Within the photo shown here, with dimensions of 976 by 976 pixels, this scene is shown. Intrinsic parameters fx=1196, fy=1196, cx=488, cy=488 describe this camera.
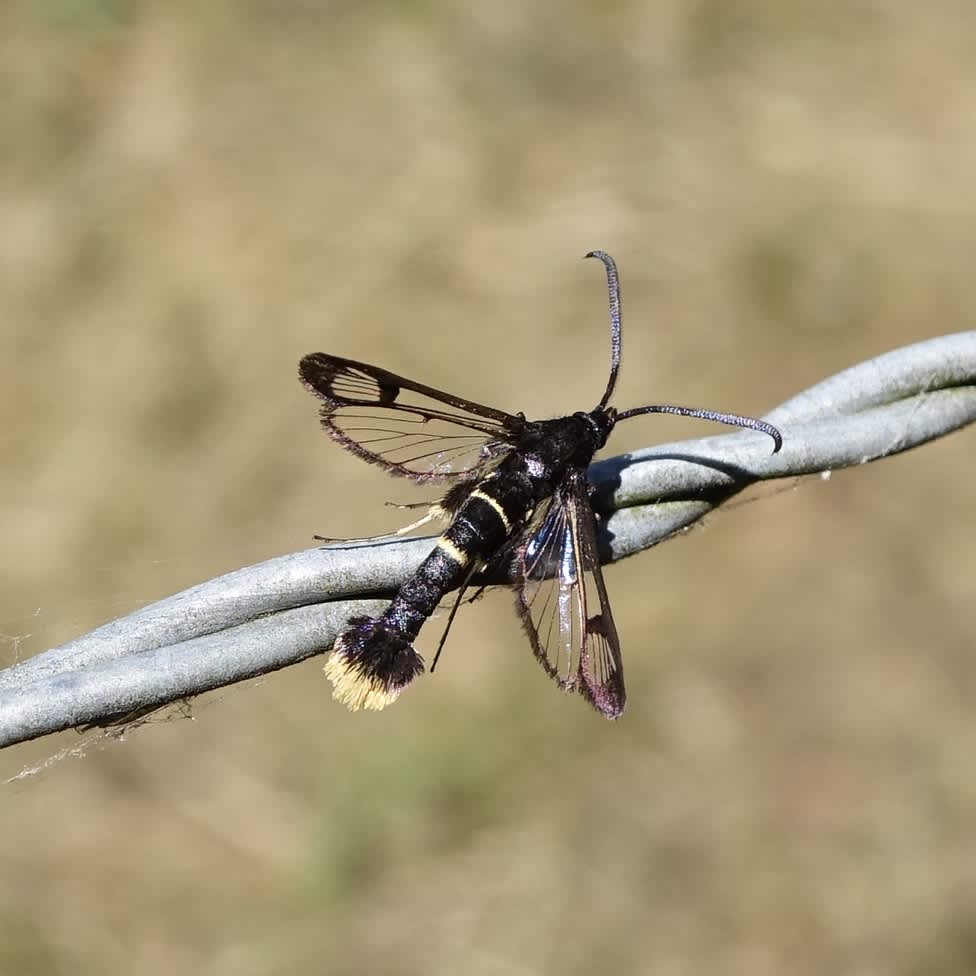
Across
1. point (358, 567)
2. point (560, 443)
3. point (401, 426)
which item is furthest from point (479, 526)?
point (358, 567)

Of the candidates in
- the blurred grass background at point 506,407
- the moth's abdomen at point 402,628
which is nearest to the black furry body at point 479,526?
the moth's abdomen at point 402,628

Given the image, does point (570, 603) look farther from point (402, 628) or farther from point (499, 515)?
point (402, 628)

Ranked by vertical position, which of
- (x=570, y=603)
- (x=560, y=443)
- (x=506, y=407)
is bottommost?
(x=570, y=603)

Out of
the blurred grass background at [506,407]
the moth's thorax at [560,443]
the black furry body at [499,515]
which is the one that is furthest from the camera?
the blurred grass background at [506,407]

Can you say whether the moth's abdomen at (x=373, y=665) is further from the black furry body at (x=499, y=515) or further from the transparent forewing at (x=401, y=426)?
the transparent forewing at (x=401, y=426)

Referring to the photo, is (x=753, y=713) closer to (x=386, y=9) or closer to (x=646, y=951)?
(x=646, y=951)

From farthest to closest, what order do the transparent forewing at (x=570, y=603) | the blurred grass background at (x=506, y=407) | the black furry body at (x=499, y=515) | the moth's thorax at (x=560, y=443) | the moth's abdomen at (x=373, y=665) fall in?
1. the blurred grass background at (x=506, y=407)
2. the moth's thorax at (x=560, y=443)
3. the transparent forewing at (x=570, y=603)
4. the black furry body at (x=499, y=515)
5. the moth's abdomen at (x=373, y=665)

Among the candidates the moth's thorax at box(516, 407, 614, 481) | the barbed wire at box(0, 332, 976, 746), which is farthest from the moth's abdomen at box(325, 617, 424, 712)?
the moth's thorax at box(516, 407, 614, 481)
